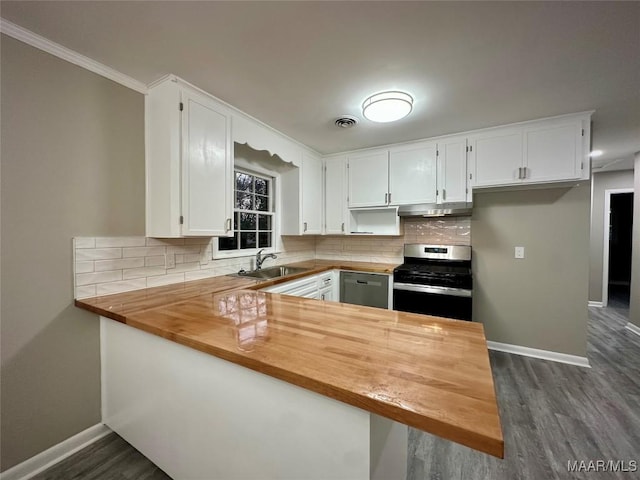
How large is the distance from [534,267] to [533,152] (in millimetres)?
1215

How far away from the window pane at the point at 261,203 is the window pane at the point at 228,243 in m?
0.53

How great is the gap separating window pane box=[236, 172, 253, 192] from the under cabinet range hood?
1780 millimetres

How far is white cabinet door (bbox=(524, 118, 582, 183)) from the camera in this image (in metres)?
2.26

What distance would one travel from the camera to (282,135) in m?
2.79

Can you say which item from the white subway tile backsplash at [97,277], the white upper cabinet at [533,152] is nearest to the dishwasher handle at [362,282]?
the white upper cabinet at [533,152]

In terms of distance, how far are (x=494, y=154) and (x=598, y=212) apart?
3529 millimetres

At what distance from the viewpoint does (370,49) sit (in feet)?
4.83

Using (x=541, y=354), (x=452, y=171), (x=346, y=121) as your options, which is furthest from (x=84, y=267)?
(x=541, y=354)

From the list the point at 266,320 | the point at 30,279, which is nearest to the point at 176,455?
the point at 266,320

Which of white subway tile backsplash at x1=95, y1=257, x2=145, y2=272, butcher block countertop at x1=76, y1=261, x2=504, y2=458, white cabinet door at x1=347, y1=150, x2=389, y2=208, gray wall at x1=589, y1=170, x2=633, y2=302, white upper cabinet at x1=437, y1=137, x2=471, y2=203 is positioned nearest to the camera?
butcher block countertop at x1=76, y1=261, x2=504, y2=458

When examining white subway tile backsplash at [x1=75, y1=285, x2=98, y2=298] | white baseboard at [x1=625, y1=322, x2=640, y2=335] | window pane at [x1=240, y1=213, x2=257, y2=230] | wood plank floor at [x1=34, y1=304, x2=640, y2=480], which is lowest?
wood plank floor at [x1=34, y1=304, x2=640, y2=480]

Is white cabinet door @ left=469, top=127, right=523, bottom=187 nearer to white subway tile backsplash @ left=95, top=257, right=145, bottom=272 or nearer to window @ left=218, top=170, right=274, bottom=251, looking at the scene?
window @ left=218, top=170, right=274, bottom=251

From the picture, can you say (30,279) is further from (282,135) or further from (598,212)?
(598,212)

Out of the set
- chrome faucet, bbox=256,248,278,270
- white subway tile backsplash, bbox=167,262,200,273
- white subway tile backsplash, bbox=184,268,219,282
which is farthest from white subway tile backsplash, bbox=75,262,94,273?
chrome faucet, bbox=256,248,278,270
